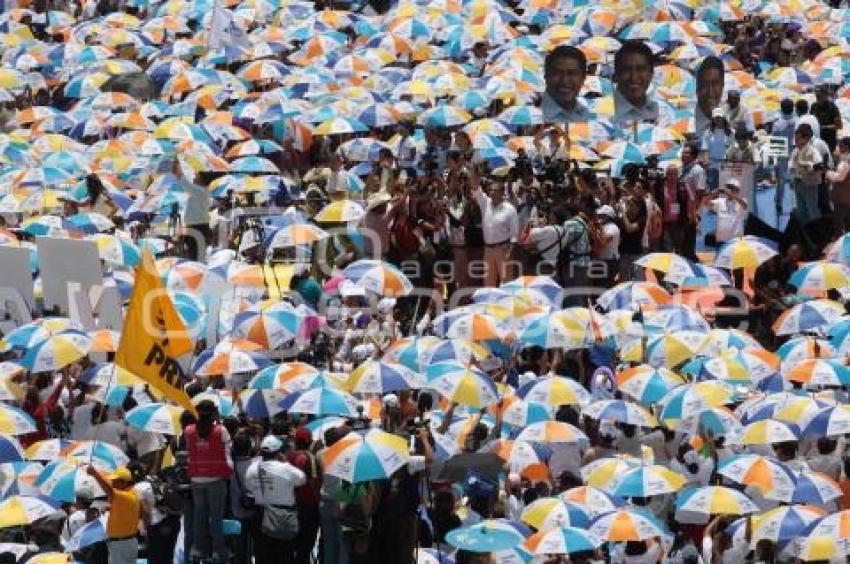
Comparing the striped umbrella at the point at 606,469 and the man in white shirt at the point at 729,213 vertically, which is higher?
the man in white shirt at the point at 729,213

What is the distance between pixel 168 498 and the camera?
19672mm

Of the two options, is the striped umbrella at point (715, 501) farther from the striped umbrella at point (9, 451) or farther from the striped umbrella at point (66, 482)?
the striped umbrella at point (9, 451)

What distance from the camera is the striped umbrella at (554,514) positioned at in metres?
18.6

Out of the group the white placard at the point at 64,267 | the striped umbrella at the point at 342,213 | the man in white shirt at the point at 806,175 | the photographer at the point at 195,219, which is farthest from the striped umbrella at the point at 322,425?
the man in white shirt at the point at 806,175

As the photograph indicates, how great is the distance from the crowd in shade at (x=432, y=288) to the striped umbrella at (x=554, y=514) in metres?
0.02

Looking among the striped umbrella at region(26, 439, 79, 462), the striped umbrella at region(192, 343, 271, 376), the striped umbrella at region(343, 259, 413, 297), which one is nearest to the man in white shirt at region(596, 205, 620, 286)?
the striped umbrella at region(343, 259, 413, 297)

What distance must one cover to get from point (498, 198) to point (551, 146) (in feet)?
11.3

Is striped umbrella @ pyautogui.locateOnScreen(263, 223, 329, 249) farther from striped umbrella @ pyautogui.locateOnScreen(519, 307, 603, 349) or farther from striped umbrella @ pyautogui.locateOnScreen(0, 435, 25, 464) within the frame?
striped umbrella @ pyautogui.locateOnScreen(0, 435, 25, 464)

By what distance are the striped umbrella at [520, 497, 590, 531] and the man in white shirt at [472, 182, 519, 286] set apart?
7314 mm

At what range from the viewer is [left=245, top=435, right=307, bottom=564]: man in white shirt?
19.2 m

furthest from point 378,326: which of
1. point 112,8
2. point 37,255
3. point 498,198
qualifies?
point 112,8

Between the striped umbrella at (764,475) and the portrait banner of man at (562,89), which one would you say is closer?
the striped umbrella at (764,475)

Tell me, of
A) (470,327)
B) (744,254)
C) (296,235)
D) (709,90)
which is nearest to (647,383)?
(470,327)

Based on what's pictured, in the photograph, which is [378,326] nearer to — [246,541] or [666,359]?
[666,359]
